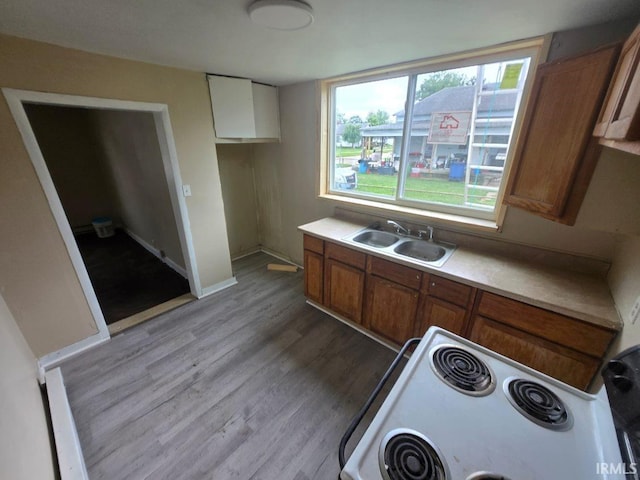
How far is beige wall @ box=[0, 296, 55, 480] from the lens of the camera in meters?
0.87

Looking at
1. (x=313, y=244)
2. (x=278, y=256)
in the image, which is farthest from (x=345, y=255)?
(x=278, y=256)

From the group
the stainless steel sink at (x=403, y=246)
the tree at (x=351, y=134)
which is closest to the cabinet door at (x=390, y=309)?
the stainless steel sink at (x=403, y=246)

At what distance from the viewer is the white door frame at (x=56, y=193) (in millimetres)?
1682

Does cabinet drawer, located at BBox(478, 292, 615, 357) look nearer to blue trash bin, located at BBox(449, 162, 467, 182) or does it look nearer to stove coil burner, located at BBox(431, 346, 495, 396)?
stove coil burner, located at BBox(431, 346, 495, 396)

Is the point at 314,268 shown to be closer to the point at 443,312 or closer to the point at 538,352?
the point at 443,312

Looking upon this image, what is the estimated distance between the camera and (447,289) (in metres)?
1.75

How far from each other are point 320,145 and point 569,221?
2243 mm

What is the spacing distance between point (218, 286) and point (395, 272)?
7.05 feet

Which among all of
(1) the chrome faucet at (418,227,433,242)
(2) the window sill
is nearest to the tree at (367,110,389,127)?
(2) the window sill

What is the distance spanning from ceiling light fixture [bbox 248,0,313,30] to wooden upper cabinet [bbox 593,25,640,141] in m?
1.27

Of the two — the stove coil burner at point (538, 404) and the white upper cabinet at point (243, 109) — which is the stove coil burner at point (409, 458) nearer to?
the stove coil burner at point (538, 404)

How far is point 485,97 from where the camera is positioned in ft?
6.28

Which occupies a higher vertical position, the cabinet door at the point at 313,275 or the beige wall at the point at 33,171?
the beige wall at the point at 33,171

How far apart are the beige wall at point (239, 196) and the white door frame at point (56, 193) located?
41.3 inches
